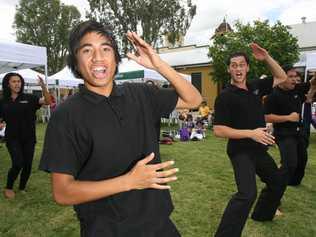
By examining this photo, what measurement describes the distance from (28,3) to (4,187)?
41622 millimetres

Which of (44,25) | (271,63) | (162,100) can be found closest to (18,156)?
(271,63)

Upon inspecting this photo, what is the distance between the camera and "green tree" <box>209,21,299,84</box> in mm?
21109

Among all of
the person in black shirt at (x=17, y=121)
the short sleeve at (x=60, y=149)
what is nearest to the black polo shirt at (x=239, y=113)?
the short sleeve at (x=60, y=149)

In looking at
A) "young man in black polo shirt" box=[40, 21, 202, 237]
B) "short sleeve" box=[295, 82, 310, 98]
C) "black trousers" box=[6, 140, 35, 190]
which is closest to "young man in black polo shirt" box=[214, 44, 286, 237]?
"short sleeve" box=[295, 82, 310, 98]

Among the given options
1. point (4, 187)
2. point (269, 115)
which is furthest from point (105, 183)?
point (4, 187)

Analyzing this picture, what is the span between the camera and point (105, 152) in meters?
1.74

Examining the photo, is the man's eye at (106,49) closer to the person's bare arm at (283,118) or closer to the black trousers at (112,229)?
the black trousers at (112,229)

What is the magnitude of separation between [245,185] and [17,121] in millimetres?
3823

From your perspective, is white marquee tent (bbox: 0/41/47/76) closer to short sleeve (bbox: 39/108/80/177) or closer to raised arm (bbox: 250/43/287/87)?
raised arm (bbox: 250/43/287/87)

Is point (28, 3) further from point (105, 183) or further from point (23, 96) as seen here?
point (105, 183)

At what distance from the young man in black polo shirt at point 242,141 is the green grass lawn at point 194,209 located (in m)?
0.74

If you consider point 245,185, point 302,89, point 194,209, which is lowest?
point 194,209

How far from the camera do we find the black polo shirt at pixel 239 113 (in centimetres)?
394

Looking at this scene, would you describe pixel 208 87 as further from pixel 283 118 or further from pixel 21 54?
pixel 283 118
